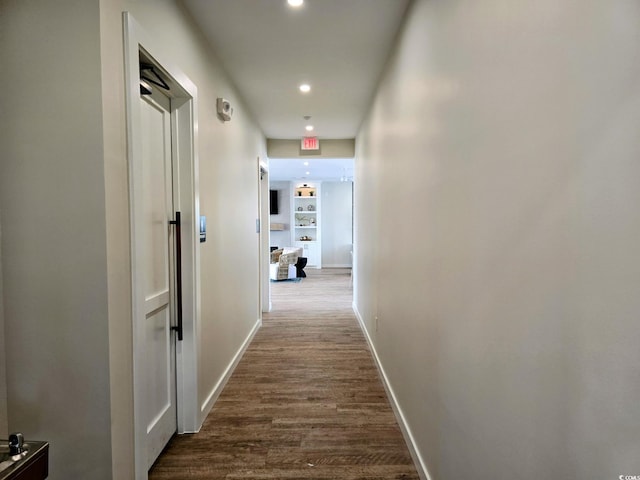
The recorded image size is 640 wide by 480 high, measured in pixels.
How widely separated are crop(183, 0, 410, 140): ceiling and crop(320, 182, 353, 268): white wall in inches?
274

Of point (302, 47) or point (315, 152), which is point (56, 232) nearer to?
point (302, 47)

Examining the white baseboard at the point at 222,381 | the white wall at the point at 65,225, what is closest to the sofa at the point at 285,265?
the white baseboard at the point at 222,381

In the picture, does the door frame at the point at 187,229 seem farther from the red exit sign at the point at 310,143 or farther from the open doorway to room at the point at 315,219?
the open doorway to room at the point at 315,219

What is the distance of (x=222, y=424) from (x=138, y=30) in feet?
7.71

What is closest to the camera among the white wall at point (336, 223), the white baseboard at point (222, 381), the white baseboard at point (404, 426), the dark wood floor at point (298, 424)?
the white baseboard at point (404, 426)

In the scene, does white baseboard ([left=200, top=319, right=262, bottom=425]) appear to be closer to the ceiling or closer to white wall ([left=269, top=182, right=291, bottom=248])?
the ceiling

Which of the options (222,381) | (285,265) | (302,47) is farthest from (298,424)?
(285,265)

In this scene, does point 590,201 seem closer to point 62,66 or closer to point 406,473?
point 62,66

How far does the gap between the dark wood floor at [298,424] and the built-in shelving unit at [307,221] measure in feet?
22.5

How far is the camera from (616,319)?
65 centimetres

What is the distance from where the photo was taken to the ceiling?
217 cm

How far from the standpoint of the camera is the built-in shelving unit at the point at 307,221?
11.0m

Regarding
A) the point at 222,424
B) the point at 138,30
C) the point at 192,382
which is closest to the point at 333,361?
the point at 222,424

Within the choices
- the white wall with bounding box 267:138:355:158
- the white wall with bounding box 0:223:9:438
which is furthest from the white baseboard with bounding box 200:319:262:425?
the white wall with bounding box 267:138:355:158
